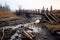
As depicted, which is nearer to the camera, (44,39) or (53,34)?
(44,39)

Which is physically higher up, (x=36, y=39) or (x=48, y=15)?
(x=48, y=15)

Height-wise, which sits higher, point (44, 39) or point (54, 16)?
point (54, 16)

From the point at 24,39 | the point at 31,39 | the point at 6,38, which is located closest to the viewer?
the point at 31,39

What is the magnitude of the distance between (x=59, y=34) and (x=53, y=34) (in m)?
1.52

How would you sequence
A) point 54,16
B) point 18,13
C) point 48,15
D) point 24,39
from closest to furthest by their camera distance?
point 24,39, point 54,16, point 48,15, point 18,13

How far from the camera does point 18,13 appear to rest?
3134 centimetres

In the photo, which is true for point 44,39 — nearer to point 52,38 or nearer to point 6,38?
point 52,38

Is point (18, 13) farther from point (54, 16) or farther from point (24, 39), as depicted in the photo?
point (24, 39)

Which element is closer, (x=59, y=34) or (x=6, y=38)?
(x=59, y=34)

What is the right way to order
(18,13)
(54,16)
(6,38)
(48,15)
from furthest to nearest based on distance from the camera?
(18,13), (48,15), (54,16), (6,38)

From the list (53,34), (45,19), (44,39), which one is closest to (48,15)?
(45,19)

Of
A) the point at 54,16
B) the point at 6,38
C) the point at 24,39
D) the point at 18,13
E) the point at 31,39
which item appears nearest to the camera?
the point at 31,39

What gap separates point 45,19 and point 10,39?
24.4 ft

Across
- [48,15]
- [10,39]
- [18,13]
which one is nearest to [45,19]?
[48,15]
